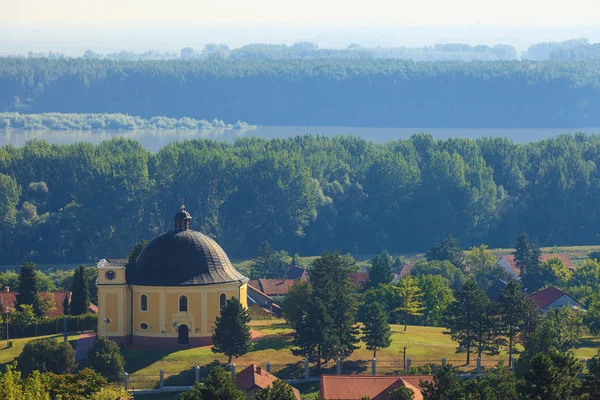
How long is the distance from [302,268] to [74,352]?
38928 millimetres

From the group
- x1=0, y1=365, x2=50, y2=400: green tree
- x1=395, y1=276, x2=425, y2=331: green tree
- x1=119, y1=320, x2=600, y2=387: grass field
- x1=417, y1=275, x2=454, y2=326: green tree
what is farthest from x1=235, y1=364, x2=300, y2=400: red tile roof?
x1=417, y1=275, x2=454, y2=326: green tree

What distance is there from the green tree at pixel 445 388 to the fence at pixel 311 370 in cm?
1251

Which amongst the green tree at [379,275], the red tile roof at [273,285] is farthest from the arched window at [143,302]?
the red tile roof at [273,285]

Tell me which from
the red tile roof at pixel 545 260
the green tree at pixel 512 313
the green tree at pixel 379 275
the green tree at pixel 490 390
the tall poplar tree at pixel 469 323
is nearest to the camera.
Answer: the green tree at pixel 490 390

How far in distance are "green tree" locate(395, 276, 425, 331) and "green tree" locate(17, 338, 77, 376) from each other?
20549 mm

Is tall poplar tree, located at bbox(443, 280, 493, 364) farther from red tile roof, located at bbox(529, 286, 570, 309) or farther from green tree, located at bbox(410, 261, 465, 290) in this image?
green tree, located at bbox(410, 261, 465, 290)

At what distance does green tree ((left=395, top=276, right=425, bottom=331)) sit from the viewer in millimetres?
85562

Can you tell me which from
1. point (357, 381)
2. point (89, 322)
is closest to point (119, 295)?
point (89, 322)

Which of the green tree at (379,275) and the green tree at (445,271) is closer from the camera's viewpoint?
the green tree at (379,275)

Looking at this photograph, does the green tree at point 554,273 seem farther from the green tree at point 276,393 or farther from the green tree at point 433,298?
the green tree at point 276,393

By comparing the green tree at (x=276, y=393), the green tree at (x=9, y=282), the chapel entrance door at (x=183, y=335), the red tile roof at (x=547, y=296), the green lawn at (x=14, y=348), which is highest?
the green tree at (x=9, y=282)

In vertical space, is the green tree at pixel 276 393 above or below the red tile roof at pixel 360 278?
below

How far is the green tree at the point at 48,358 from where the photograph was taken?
71.0 meters

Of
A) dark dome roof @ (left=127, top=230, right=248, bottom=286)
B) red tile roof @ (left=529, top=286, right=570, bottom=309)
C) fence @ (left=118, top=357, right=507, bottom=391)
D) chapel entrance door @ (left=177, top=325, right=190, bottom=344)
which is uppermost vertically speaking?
dark dome roof @ (left=127, top=230, right=248, bottom=286)
